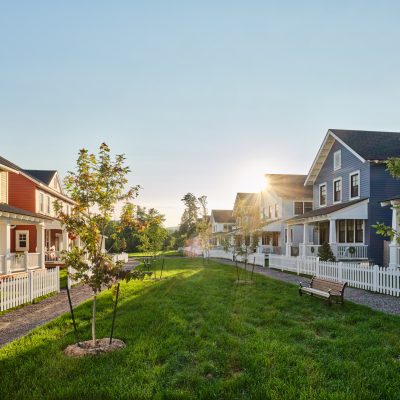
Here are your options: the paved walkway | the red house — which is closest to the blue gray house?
the paved walkway

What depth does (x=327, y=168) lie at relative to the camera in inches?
1072

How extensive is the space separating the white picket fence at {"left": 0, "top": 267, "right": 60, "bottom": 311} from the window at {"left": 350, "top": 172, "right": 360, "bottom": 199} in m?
19.0

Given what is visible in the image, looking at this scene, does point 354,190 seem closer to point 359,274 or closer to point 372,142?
point 372,142

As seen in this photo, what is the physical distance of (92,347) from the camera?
6699 mm

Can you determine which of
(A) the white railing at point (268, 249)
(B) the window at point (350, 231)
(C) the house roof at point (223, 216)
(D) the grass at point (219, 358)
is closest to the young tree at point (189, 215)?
(C) the house roof at point (223, 216)

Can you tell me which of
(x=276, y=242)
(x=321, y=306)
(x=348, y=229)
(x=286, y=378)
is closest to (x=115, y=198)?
(x=286, y=378)

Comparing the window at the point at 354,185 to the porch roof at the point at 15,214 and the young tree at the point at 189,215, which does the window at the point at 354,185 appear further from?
the young tree at the point at 189,215

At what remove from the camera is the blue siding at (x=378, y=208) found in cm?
2134

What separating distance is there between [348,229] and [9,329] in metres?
21.0

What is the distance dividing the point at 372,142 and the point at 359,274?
1317cm

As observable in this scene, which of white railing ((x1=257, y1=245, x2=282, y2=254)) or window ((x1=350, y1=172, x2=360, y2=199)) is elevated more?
window ((x1=350, y1=172, x2=360, y2=199))

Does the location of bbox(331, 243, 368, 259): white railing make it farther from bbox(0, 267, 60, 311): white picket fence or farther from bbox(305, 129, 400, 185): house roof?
bbox(0, 267, 60, 311): white picket fence

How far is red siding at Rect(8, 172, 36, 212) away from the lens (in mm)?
25562

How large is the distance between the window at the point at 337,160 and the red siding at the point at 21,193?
2266 centimetres
